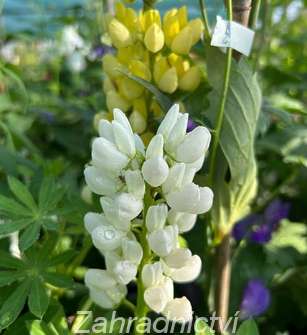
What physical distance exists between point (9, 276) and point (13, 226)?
0.22ft

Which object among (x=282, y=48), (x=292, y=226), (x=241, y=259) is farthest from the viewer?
(x=282, y=48)

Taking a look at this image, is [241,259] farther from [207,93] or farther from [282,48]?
[282,48]

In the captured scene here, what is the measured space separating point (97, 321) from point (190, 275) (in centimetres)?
17

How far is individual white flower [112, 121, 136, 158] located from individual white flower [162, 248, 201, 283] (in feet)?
0.46

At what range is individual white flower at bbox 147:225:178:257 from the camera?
832 millimetres

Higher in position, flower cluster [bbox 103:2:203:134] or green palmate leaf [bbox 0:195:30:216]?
flower cluster [bbox 103:2:203:134]

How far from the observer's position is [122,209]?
2.68 ft

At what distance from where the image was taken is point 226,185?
3.59 ft

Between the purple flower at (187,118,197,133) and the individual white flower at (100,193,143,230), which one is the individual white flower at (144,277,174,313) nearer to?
the individual white flower at (100,193,143,230)

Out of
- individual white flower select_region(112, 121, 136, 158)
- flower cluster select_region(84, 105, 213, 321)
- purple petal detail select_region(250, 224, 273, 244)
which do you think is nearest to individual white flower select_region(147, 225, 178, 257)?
flower cluster select_region(84, 105, 213, 321)

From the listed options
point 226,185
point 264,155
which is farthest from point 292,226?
point 226,185

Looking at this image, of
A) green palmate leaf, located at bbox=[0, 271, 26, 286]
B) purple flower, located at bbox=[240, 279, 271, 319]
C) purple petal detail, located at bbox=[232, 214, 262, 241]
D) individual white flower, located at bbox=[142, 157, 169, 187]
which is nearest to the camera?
individual white flower, located at bbox=[142, 157, 169, 187]

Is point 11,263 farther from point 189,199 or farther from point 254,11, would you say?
point 254,11

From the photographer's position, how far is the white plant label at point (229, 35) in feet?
3.22
